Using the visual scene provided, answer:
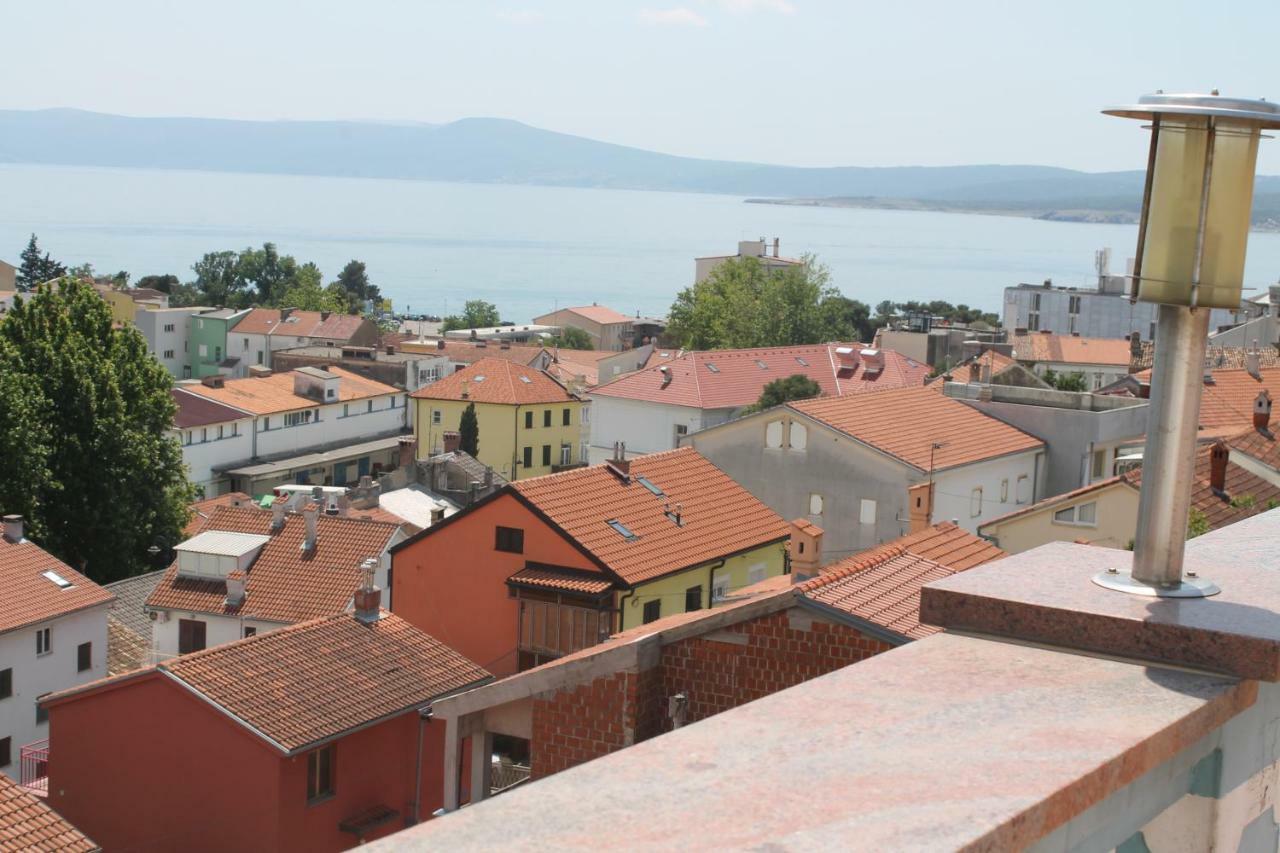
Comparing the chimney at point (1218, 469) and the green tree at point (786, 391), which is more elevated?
the chimney at point (1218, 469)

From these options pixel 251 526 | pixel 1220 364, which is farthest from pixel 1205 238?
pixel 1220 364

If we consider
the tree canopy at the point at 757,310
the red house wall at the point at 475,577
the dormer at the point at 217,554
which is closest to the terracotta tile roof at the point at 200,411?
the dormer at the point at 217,554

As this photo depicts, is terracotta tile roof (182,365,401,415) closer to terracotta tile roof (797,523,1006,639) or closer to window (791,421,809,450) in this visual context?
window (791,421,809,450)

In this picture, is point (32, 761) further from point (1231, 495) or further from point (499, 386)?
point (499, 386)

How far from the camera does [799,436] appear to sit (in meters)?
27.7

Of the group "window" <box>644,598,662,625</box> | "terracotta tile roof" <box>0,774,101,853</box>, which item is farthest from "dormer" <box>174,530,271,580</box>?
"terracotta tile roof" <box>0,774,101,853</box>

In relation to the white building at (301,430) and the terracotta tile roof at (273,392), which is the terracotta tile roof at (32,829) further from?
the terracotta tile roof at (273,392)

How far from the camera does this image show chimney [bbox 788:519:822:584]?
14812 mm

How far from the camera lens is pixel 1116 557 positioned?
9.58 feet

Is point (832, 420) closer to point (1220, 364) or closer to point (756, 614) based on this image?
point (1220, 364)

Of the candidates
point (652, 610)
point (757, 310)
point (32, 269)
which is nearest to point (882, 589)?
point (652, 610)

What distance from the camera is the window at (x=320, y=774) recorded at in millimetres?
14461

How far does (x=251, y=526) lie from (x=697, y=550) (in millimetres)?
8287

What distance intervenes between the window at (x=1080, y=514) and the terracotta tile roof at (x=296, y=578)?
10106 millimetres
